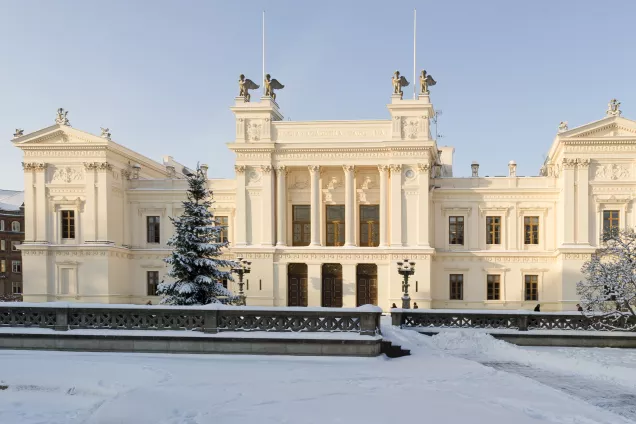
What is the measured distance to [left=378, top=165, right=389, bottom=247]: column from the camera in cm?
3700

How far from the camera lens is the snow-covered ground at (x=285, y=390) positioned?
9.27 meters

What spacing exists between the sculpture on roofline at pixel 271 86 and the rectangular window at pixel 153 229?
40.1ft

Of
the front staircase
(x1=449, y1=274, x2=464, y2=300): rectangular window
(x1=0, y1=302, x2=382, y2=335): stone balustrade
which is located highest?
(x1=0, y1=302, x2=382, y2=335): stone balustrade

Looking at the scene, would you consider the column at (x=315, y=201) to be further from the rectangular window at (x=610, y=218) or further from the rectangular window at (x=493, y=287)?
the rectangular window at (x=610, y=218)

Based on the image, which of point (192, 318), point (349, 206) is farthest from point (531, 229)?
point (192, 318)

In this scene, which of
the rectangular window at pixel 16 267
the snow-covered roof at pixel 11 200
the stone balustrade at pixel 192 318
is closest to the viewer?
the stone balustrade at pixel 192 318

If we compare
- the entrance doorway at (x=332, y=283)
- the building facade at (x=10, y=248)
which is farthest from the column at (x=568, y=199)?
the building facade at (x=10, y=248)

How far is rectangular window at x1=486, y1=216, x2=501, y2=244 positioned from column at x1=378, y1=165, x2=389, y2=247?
729 cm

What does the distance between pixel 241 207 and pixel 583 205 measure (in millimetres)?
21743

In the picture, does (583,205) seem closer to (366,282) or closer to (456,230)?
(456,230)

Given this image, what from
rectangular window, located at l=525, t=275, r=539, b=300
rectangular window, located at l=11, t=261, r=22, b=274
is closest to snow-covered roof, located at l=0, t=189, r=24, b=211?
rectangular window, located at l=11, t=261, r=22, b=274

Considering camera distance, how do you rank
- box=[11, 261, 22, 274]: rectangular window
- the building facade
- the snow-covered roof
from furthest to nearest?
1. the snow-covered roof
2. box=[11, 261, 22, 274]: rectangular window
3. the building facade

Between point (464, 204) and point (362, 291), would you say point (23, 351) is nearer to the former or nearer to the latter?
point (362, 291)

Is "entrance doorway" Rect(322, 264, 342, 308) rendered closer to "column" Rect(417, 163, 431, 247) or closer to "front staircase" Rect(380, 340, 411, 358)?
"column" Rect(417, 163, 431, 247)
